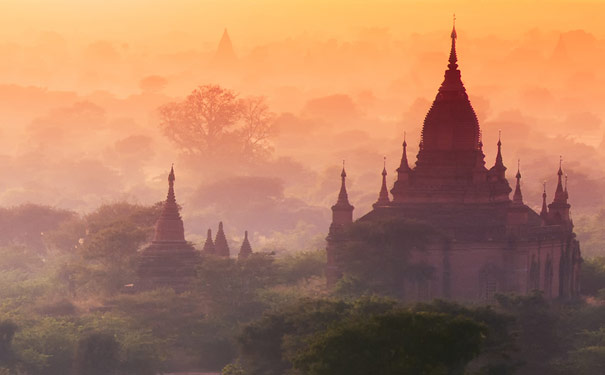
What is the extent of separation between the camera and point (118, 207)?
9181cm

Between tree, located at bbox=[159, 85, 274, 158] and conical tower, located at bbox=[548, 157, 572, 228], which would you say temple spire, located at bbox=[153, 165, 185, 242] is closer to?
conical tower, located at bbox=[548, 157, 572, 228]

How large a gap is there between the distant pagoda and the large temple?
519 cm

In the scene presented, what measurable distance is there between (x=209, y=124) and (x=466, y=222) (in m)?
109

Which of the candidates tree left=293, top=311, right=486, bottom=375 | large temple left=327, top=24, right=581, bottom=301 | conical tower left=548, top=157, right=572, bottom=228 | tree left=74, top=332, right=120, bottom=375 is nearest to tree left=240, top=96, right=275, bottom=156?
conical tower left=548, top=157, right=572, bottom=228

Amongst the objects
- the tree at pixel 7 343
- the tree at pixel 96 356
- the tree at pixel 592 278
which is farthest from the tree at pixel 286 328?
the tree at pixel 592 278

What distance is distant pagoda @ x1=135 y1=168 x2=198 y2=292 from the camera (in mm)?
72250

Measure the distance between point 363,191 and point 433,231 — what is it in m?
97.0

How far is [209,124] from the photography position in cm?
17725

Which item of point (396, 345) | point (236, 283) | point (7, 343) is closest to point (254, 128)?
point (236, 283)

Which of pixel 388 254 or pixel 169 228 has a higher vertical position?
pixel 169 228

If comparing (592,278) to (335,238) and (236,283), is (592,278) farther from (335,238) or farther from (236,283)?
(236,283)

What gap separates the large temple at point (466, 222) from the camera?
6812 centimetres

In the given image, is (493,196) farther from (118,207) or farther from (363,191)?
(363,191)

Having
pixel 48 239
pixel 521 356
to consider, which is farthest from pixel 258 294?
pixel 48 239
